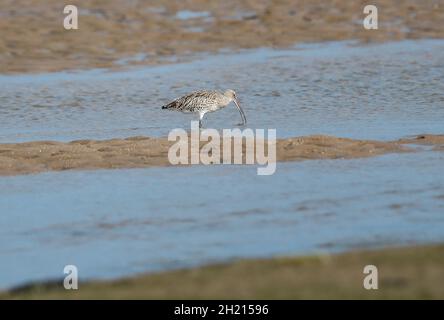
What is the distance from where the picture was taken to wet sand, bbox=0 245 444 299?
8.87 m

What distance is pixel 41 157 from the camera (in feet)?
52.5

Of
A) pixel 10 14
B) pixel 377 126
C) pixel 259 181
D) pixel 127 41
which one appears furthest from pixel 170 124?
pixel 10 14

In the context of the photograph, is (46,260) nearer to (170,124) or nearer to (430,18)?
(170,124)

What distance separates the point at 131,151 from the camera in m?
16.2

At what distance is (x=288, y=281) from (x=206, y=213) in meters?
3.44

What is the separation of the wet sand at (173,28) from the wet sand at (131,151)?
8.33 metres

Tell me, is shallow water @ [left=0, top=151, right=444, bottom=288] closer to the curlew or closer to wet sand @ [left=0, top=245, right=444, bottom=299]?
wet sand @ [left=0, top=245, right=444, bottom=299]

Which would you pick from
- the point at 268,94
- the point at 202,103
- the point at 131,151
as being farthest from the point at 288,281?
the point at 268,94

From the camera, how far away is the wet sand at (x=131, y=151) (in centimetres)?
1563

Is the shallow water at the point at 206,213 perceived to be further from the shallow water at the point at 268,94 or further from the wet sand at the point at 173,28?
the wet sand at the point at 173,28

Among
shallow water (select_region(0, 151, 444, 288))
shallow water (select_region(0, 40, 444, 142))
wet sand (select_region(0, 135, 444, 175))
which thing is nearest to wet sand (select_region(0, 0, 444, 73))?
shallow water (select_region(0, 40, 444, 142))

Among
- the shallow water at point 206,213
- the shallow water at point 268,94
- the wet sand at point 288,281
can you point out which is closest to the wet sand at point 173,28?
the shallow water at point 268,94

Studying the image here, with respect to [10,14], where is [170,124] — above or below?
below
